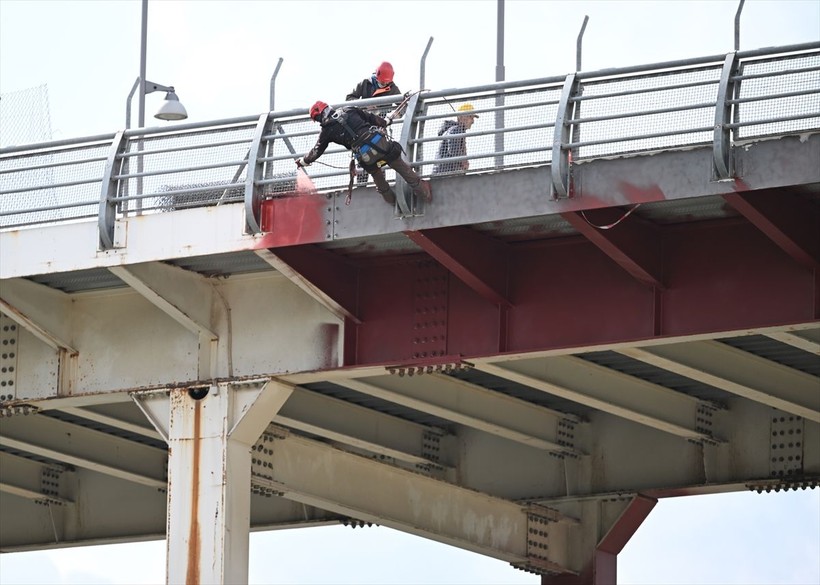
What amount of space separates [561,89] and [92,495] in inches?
569

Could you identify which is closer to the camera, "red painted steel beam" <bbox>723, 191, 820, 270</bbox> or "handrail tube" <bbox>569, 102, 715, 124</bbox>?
"handrail tube" <bbox>569, 102, 715, 124</bbox>

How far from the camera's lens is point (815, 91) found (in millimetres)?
20109

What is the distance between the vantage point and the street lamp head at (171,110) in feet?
86.9

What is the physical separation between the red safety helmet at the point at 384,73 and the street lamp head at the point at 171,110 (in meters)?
4.13

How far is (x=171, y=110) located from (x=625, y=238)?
24.3ft

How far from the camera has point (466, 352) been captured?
23.3 metres

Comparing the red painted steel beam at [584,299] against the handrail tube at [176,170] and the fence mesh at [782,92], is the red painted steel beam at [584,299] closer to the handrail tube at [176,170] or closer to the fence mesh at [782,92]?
the fence mesh at [782,92]

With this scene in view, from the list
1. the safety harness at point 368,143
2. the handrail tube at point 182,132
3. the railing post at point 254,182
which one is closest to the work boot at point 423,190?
the safety harness at point 368,143

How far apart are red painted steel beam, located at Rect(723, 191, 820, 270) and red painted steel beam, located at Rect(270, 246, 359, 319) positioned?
519 cm

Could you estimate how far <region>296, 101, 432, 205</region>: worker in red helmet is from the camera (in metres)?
21.6

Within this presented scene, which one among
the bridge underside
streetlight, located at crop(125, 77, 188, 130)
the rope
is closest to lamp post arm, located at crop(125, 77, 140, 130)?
streetlight, located at crop(125, 77, 188, 130)

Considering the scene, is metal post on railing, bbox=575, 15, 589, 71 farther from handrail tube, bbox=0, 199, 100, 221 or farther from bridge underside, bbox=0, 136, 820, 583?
handrail tube, bbox=0, 199, 100, 221

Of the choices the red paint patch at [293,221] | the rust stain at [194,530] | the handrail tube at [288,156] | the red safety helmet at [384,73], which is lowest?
the rust stain at [194,530]

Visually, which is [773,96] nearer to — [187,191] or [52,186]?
[187,191]
